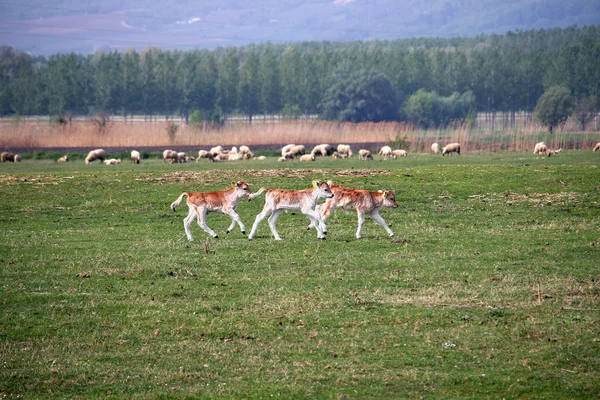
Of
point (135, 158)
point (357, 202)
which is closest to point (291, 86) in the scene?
point (135, 158)

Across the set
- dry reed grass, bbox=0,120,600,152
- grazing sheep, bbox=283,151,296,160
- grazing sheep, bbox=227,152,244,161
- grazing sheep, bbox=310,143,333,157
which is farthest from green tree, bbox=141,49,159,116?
grazing sheep, bbox=283,151,296,160

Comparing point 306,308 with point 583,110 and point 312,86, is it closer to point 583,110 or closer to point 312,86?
point 583,110

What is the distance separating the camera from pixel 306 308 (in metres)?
15.4

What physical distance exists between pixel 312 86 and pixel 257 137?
55233 mm

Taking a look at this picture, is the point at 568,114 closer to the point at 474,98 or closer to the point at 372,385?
the point at 474,98

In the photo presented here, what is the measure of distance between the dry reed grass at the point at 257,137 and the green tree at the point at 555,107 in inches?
930

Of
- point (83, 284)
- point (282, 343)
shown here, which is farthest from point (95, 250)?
point (282, 343)

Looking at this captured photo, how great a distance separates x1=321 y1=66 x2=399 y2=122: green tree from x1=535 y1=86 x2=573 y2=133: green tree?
23.4 m

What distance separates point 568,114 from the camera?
367 feet

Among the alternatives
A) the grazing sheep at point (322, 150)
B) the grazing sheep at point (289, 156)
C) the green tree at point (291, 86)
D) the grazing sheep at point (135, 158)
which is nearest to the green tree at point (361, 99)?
the green tree at point (291, 86)

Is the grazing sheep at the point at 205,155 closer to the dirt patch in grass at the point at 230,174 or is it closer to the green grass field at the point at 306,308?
the dirt patch in grass at the point at 230,174

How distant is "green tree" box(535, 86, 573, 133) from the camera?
109188 millimetres

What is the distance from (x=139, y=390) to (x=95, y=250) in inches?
392

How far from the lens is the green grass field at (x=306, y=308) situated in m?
12.2
